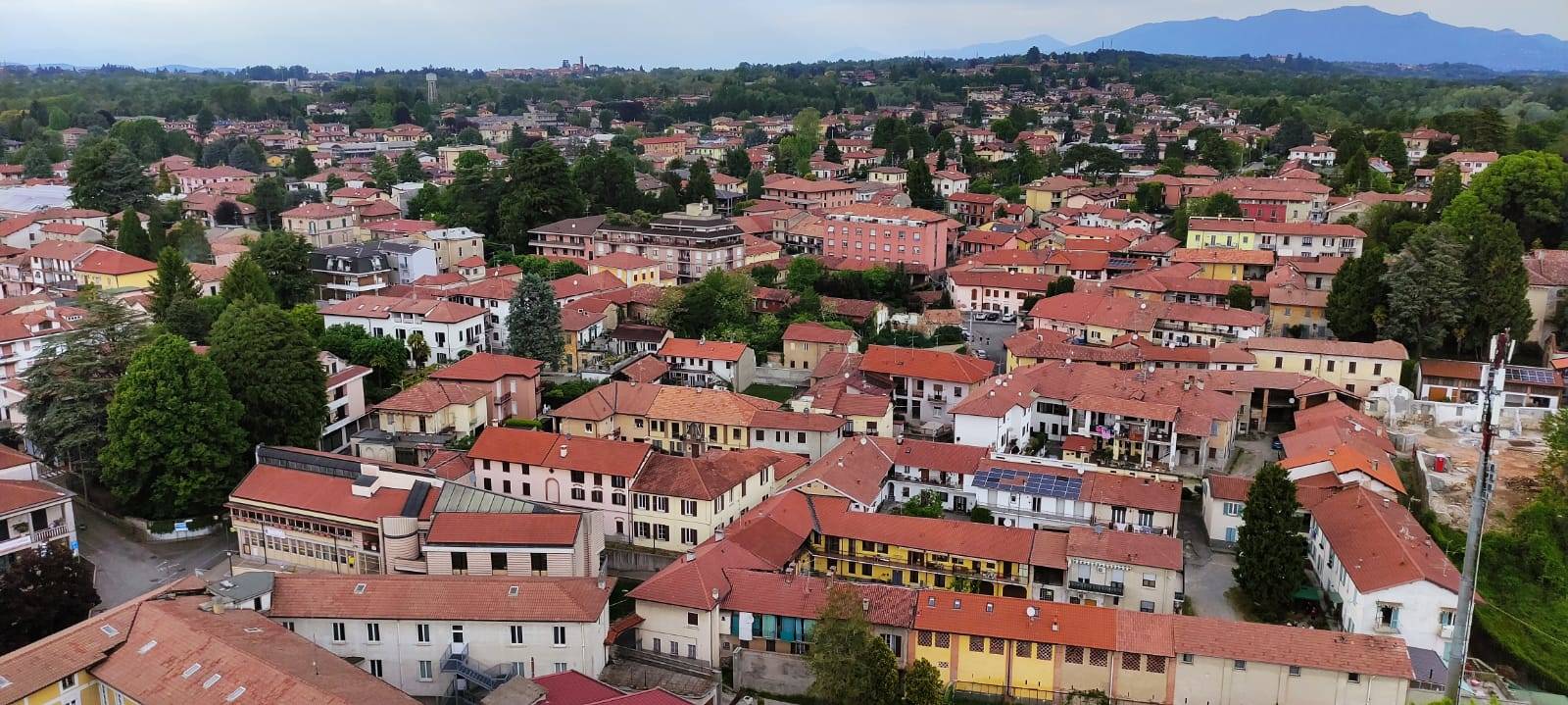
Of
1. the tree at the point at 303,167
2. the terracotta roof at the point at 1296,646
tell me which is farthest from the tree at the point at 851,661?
the tree at the point at 303,167

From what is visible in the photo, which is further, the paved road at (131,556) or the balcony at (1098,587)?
the paved road at (131,556)

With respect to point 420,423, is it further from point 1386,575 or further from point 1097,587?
point 1386,575

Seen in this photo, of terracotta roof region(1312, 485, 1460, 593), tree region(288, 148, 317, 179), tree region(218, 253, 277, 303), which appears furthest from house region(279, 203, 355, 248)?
terracotta roof region(1312, 485, 1460, 593)

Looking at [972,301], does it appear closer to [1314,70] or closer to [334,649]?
[334,649]

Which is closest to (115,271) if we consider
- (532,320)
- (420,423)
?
(532,320)

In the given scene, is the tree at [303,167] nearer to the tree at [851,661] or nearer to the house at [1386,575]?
the tree at [851,661]

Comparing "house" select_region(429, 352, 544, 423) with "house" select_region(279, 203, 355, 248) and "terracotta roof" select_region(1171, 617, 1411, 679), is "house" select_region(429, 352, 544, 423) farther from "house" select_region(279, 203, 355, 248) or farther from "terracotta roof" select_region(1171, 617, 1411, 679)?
"house" select_region(279, 203, 355, 248)
